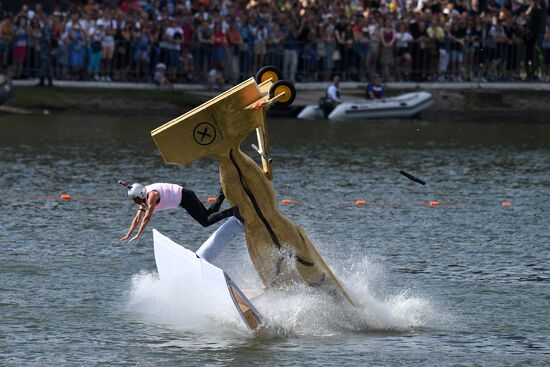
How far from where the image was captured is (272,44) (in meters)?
40.8

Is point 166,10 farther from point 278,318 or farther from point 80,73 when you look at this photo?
point 278,318

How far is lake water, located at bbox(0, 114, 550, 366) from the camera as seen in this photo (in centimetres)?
1429

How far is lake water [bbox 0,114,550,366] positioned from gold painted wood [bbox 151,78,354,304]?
1.00ft

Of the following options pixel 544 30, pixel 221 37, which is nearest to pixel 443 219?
pixel 221 37

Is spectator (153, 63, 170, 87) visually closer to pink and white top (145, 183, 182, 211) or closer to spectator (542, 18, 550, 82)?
spectator (542, 18, 550, 82)

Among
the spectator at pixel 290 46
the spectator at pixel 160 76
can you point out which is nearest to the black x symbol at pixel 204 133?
the spectator at pixel 160 76

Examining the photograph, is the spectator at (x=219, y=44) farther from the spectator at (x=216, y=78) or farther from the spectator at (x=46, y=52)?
the spectator at (x=46, y=52)

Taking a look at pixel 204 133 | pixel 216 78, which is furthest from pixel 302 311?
pixel 216 78

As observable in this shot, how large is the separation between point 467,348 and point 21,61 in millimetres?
27780

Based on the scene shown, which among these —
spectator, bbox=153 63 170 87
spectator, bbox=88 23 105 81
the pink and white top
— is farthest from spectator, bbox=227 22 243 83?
the pink and white top

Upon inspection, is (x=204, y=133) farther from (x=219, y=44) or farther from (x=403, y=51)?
(x=403, y=51)

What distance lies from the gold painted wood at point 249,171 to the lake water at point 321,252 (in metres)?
0.30

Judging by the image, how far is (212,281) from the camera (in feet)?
47.0

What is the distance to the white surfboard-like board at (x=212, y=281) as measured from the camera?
1420 centimetres
